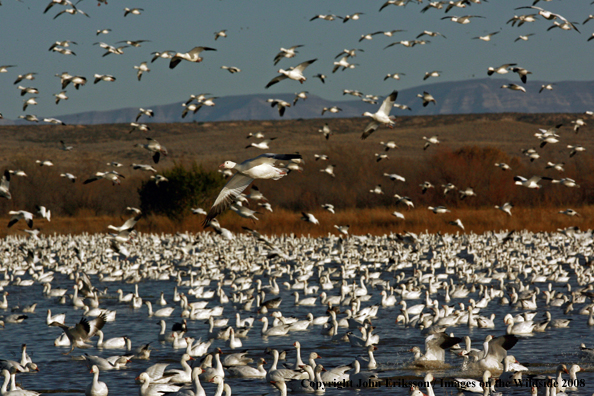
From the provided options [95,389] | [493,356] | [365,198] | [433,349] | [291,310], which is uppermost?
[365,198]

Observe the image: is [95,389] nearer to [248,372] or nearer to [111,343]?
[248,372]

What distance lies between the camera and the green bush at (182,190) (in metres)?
43.2

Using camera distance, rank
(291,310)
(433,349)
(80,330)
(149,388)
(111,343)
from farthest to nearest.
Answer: (291,310) → (111,343) → (80,330) → (433,349) → (149,388)

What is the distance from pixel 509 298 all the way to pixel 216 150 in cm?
10502

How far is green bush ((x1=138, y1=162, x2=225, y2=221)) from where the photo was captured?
142 ft

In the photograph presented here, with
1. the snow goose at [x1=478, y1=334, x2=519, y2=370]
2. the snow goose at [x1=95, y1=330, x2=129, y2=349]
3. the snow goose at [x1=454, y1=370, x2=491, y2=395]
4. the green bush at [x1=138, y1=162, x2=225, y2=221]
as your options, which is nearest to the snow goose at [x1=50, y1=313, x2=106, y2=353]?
the snow goose at [x1=95, y1=330, x2=129, y2=349]

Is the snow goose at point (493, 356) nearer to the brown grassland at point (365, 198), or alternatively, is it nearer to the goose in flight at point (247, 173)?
the goose in flight at point (247, 173)

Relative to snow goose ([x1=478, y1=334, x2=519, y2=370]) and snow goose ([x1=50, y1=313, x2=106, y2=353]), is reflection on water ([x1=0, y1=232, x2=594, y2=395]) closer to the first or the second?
snow goose ([x1=478, y1=334, x2=519, y2=370])

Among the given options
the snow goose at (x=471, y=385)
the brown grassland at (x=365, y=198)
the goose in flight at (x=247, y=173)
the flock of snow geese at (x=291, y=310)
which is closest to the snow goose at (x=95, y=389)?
the flock of snow geese at (x=291, y=310)

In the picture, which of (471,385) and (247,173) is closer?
(471,385)

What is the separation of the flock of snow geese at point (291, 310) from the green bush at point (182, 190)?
454 centimetres

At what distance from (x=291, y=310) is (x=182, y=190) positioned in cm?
2130

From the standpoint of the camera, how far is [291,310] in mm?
23031

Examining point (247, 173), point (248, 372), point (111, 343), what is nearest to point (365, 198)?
point (111, 343)
